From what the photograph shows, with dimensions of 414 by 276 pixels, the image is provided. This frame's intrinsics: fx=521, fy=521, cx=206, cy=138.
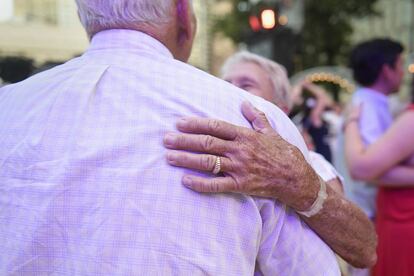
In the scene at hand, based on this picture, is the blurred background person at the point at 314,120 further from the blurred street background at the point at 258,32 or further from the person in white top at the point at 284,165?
the person in white top at the point at 284,165

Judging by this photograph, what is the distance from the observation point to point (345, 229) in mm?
1384

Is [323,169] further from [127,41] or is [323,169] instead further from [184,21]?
[127,41]

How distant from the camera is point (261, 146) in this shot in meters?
1.21

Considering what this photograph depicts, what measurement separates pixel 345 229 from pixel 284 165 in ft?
0.96

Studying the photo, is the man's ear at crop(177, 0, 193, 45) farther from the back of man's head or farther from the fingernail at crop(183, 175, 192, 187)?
the back of man's head

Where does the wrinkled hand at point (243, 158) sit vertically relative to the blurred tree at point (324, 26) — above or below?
above

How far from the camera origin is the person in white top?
1198 mm

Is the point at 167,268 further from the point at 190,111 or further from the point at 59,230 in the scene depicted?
the point at 190,111

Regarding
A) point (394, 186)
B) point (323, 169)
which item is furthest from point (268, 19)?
point (323, 169)

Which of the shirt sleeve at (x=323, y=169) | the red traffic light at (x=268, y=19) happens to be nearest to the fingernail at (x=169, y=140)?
the shirt sleeve at (x=323, y=169)

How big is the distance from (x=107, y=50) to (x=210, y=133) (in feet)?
1.15

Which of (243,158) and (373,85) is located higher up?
(243,158)

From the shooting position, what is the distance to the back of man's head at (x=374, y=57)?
10.7ft

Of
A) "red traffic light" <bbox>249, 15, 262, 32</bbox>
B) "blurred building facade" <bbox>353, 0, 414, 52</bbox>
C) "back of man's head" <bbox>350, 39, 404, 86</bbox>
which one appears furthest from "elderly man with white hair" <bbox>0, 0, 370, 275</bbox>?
"blurred building facade" <bbox>353, 0, 414, 52</bbox>
